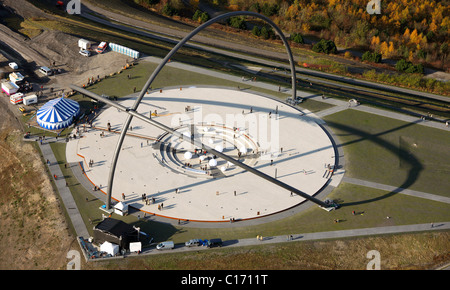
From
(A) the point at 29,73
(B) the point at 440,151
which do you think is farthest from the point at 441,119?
(A) the point at 29,73

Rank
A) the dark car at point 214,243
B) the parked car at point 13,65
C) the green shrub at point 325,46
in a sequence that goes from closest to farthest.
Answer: the dark car at point 214,243 < the parked car at point 13,65 < the green shrub at point 325,46

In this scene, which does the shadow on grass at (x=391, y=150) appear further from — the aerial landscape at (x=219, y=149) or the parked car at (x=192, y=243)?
the parked car at (x=192, y=243)

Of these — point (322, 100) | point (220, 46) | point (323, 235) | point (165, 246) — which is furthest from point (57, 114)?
point (220, 46)

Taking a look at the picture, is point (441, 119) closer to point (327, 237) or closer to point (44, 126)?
point (327, 237)

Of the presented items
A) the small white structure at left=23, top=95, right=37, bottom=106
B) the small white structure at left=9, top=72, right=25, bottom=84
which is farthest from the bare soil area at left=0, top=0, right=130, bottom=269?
the small white structure at left=9, top=72, right=25, bottom=84

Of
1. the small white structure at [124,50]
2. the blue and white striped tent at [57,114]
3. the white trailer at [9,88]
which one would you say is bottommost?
the blue and white striped tent at [57,114]

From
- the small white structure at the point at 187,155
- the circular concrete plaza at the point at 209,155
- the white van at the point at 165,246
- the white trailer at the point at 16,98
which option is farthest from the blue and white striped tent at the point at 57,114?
the white van at the point at 165,246

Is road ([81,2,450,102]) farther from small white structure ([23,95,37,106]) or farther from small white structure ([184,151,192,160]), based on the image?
small white structure ([23,95,37,106])
